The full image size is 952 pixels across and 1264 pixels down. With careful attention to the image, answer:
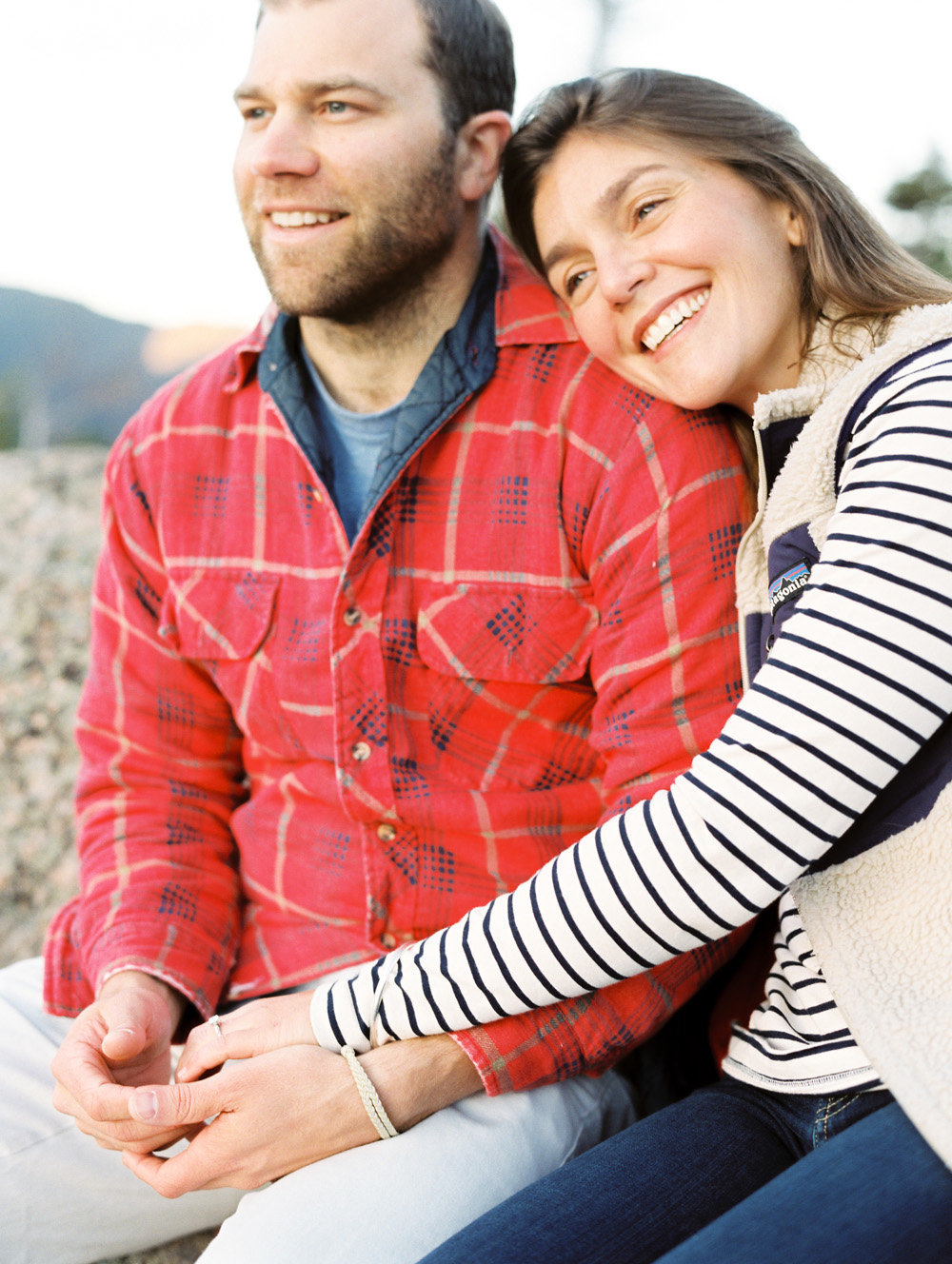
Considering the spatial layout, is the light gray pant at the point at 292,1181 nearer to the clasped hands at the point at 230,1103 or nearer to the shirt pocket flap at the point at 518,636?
the clasped hands at the point at 230,1103

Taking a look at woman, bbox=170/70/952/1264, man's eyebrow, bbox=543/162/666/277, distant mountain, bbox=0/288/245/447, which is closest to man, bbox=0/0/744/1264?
woman, bbox=170/70/952/1264

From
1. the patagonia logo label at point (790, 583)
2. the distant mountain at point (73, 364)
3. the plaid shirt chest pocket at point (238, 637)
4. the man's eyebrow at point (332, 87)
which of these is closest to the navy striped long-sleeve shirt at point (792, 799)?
the patagonia logo label at point (790, 583)

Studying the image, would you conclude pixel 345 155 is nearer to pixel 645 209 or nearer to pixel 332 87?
pixel 332 87

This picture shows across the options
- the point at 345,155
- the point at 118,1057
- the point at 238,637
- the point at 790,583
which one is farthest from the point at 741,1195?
the point at 345,155

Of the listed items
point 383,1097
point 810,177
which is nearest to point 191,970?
point 383,1097

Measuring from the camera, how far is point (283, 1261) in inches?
50.2

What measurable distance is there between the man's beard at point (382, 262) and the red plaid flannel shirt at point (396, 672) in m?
0.15

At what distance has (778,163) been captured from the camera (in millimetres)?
1526

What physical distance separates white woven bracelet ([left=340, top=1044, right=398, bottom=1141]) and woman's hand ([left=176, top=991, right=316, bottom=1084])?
0.07 meters

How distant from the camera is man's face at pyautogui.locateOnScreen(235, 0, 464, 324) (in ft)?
5.74

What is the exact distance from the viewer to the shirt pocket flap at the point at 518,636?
1.68 m

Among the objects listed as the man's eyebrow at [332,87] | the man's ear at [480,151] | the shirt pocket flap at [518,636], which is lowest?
the shirt pocket flap at [518,636]

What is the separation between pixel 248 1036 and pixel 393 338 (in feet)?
3.73

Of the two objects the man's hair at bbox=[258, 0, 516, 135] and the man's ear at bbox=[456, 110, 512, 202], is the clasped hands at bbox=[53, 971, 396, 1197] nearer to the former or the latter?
the man's ear at bbox=[456, 110, 512, 202]
